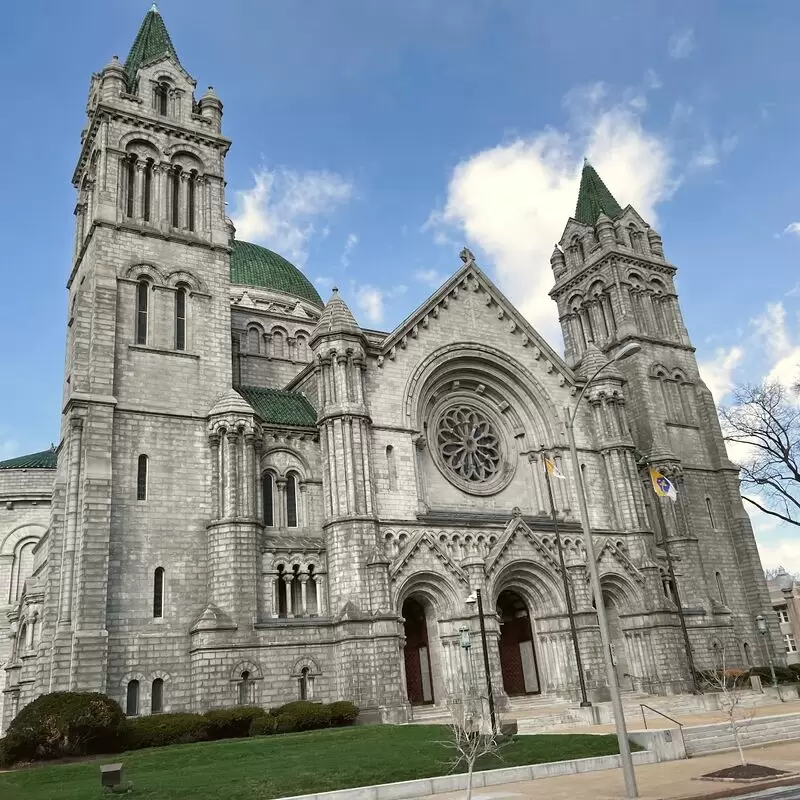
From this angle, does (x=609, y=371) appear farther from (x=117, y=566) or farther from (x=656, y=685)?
(x=117, y=566)

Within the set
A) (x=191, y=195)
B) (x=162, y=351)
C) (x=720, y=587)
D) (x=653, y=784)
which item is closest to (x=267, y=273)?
(x=191, y=195)

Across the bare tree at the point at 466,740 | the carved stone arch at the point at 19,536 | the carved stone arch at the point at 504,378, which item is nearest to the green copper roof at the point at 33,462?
the carved stone arch at the point at 19,536

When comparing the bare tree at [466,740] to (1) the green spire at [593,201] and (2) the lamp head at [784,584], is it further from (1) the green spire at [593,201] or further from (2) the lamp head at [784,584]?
(1) the green spire at [593,201]

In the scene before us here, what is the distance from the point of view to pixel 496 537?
38.0 m

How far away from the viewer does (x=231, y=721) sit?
27.9 meters

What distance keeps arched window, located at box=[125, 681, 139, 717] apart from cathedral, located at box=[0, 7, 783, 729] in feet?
0.46

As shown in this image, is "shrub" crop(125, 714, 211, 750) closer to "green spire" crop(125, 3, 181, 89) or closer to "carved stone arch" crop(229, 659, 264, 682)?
→ "carved stone arch" crop(229, 659, 264, 682)

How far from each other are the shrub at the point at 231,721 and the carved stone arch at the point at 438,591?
8.58m

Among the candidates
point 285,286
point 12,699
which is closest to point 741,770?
point 12,699

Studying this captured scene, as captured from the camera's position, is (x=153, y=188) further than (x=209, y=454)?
Yes

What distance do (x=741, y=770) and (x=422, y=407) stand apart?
85.7ft

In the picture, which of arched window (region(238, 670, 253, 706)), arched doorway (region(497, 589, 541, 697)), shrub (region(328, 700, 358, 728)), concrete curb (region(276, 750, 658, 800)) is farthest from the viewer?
arched doorway (region(497, 589, 541, 697))

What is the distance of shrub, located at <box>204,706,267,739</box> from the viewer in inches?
1086

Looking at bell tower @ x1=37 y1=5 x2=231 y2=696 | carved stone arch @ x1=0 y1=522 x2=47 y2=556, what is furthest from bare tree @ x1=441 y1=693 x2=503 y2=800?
carved stone arch @ x1=0 y1=522 x2=47 y2=556
